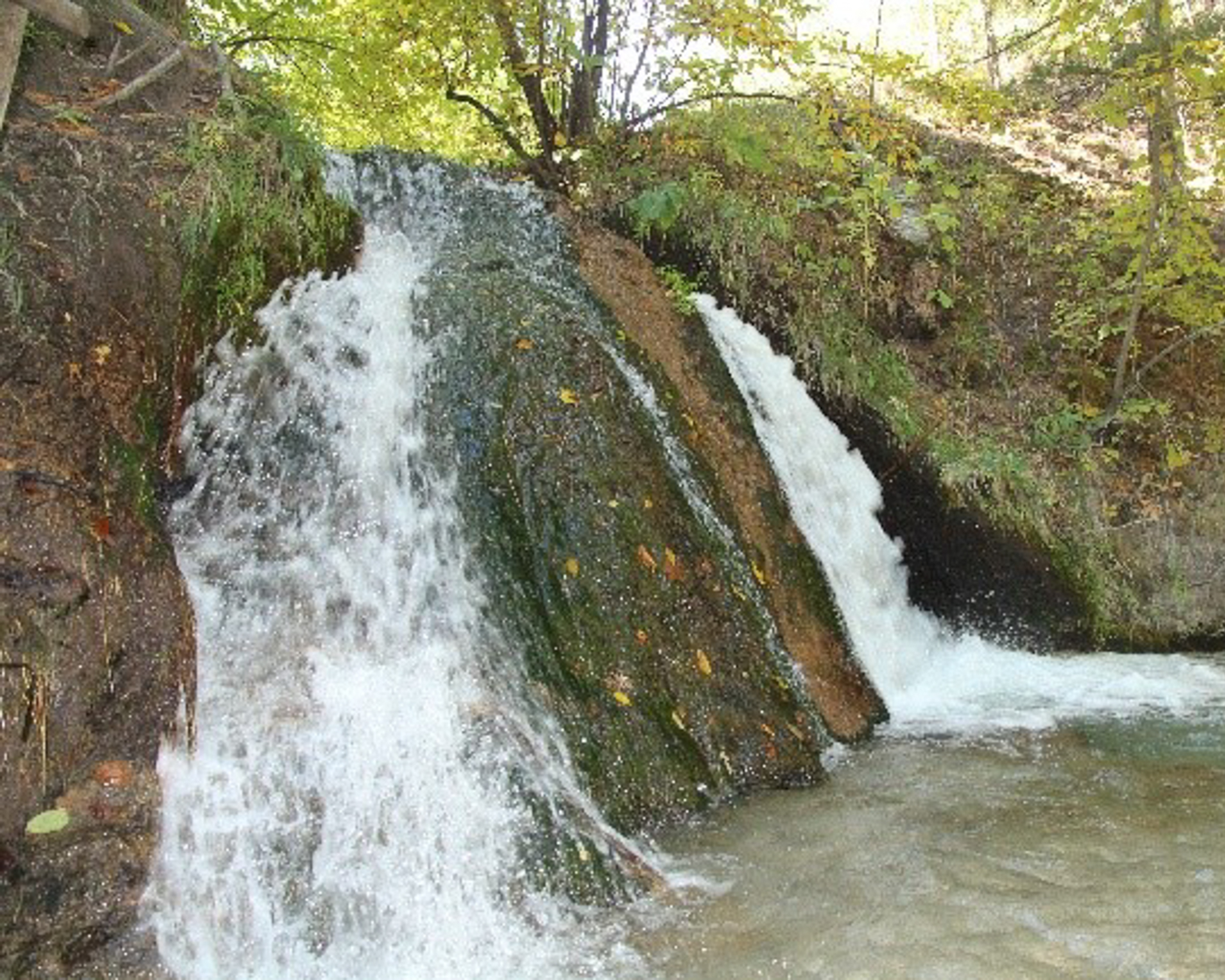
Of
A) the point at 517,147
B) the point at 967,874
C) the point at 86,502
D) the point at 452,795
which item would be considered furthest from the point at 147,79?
the point at 967,874

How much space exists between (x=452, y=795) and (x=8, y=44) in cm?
350

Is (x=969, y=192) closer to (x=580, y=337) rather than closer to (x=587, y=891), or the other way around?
(x=580, y=337)

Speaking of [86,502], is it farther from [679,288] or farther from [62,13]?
[679,288]

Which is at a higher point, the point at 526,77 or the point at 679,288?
the point at 526,77

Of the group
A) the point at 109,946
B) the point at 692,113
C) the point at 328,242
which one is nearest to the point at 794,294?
the point at 692,113

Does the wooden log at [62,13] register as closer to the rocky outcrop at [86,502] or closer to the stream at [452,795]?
the rocky outcrop at [86,502]

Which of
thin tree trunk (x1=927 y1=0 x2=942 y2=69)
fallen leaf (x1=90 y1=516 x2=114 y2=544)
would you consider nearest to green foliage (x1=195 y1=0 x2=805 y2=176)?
fallen leaf (x1=90 y1=516 x2=114 y2=544)

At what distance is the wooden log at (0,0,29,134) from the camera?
12.7 ft

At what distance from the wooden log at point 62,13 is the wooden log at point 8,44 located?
0.07 meters

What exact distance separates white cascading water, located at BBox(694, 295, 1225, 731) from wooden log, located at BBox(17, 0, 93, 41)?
166 inches

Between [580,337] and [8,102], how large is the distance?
9.32 ft

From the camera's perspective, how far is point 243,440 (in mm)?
4539

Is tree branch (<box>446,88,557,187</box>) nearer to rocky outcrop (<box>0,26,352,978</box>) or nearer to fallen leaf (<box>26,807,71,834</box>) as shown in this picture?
rocky outcrop (<box>0,26,352,978</box>)

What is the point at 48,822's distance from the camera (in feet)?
9.60
